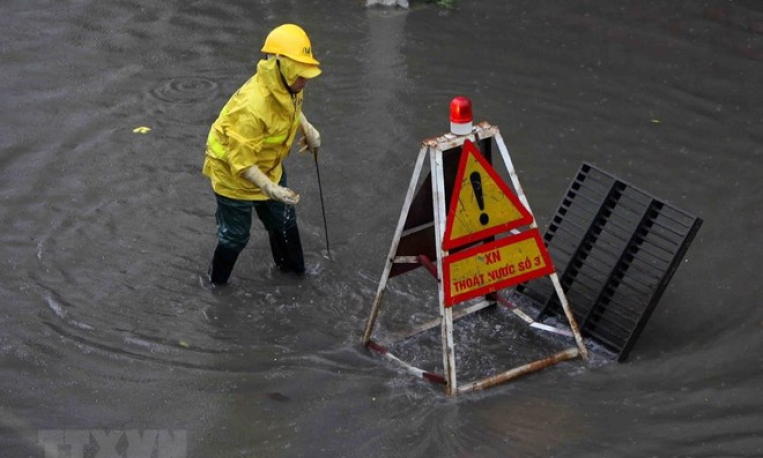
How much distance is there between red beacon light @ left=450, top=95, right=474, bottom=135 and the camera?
557cm

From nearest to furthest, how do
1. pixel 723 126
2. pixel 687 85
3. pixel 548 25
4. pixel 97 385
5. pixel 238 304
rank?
pixel 97 385 < pixel 238 304 < pixel 723 126 < pixel 687 85 < pixel 548 25

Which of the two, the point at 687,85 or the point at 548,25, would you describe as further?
the point at 548,25

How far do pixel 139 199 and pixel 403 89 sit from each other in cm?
274

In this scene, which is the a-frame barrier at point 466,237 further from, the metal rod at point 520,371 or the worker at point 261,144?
the worker at point 261,144

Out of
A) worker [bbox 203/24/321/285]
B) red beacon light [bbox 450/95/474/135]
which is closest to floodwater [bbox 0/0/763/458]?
worker [bbox 203/24/321/285]

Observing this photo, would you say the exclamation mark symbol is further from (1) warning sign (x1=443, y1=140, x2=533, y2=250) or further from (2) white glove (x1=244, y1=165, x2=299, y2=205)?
(2) white glove (x1=244, y1=165, x2=299, y2=205)

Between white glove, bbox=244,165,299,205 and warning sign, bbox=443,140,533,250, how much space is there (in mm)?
1055

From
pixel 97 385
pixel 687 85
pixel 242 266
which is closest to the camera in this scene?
pixel 97 385

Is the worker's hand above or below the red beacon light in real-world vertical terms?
below

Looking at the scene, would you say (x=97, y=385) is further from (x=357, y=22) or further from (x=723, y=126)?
(x=357, y=22)

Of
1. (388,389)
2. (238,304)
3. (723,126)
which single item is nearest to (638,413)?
(388,389)

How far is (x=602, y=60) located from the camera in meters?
9.98

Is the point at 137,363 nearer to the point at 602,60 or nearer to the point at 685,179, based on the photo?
the point at 685,179

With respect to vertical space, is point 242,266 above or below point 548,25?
below
